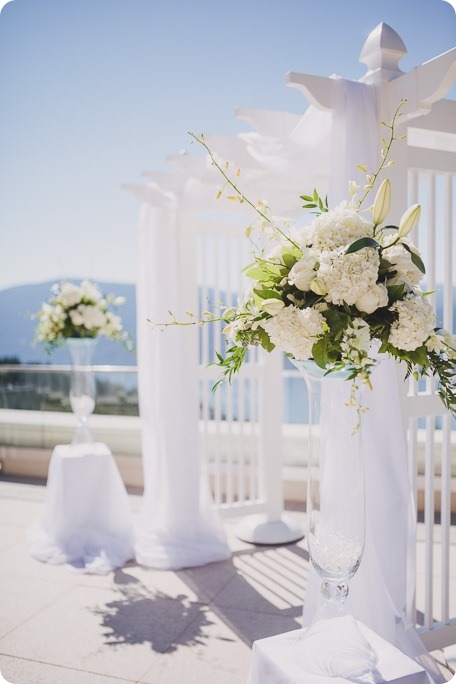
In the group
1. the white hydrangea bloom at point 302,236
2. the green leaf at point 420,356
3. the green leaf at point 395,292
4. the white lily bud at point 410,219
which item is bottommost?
the green leaf at point 420,356

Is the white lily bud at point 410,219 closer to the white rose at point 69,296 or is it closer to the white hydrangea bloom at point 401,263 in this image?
the white hydrangea bloom at point 401,263

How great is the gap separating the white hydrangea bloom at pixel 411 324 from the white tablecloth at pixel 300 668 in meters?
0.69

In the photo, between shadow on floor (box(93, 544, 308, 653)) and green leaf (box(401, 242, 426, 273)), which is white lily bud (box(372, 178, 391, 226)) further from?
shadow on floor (box(93, 544, 308, 653))

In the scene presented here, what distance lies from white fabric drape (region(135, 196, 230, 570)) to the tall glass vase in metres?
0.42

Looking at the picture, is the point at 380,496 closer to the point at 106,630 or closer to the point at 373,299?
the point at 373,299

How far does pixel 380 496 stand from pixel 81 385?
96.0 inches

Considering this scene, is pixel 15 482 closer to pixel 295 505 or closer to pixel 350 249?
pixel 295 505

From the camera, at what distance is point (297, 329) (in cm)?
128

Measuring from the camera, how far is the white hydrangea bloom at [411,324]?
4.14 ft

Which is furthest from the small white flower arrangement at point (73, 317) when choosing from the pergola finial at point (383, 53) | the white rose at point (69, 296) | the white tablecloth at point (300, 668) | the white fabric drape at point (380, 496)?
the white tablecloth at point (300, 668)

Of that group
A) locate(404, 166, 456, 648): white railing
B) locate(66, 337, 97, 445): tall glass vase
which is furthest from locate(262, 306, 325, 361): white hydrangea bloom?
locate(66, 337, 97, 445): tall glass vase

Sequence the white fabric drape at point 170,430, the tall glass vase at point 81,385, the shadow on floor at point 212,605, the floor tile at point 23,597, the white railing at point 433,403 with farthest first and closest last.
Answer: the tall glass vase at point 81,385
the white fabric drape at point 170,430
the floor tile at point 23,597
the shadow on floor at point 212,605
the white railing at point 433,403

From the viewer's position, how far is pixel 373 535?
7.30 feet

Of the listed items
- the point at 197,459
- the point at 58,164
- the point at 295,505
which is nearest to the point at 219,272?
the point at 197,459
